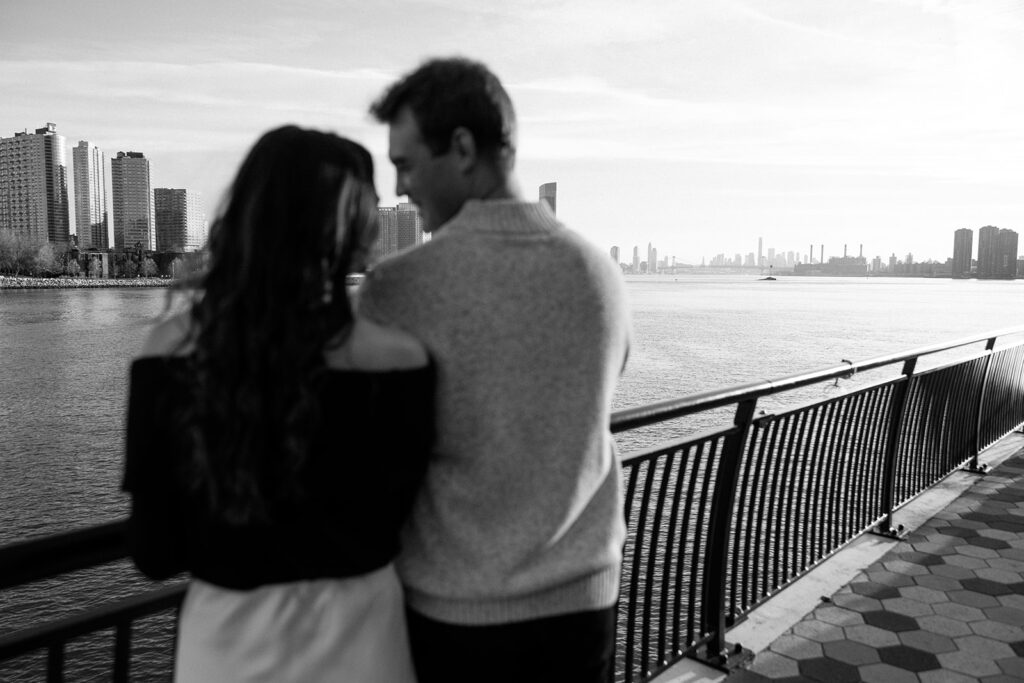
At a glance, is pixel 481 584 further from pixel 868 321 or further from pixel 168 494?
pixel 868 321

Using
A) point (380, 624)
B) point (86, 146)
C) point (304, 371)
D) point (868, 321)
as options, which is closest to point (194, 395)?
point (304, 371)

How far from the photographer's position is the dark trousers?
138 centimetres

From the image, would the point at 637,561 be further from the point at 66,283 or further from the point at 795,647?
the point at 66,283

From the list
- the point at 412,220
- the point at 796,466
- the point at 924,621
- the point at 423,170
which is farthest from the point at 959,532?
the point at 423,170

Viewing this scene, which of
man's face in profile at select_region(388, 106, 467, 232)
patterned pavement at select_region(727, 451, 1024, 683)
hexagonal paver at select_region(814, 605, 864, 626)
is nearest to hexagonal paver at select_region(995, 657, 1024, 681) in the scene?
patterned pavement at select_region(727, 451, 1024, 683)

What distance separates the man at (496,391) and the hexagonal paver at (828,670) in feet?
7.00

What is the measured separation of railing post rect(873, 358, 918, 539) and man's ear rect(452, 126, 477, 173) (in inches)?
164

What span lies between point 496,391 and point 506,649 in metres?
0.48

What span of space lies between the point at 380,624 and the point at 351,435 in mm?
338

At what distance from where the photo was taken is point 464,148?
1.37 metres

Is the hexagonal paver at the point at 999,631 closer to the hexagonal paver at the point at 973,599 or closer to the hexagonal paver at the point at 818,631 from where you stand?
the hexagonal paver at the point at 973,599

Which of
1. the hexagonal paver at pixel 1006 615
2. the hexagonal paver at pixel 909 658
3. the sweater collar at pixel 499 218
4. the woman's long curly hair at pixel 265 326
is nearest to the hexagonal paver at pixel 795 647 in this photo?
the hexagonal paver at pixel 909 658

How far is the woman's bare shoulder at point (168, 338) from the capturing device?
42.8 inches

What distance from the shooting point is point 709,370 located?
33156mm
